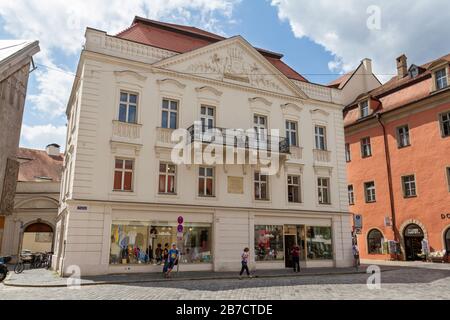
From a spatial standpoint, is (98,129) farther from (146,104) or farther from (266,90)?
(266,90)

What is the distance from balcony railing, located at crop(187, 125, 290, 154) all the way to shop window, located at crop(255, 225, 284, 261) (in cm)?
459

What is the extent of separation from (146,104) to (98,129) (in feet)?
9.46

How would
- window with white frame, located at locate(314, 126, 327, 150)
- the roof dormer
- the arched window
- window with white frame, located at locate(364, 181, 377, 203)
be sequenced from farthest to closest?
1. window with white frame, located at locate(364, 181, 377, 203)
2. the arched window
3. the roof dormer
4. window with white frame, located at locate(314, 126, 327, 150)

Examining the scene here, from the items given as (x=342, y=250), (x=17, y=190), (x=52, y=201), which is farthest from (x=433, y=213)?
(x=17, y=190)

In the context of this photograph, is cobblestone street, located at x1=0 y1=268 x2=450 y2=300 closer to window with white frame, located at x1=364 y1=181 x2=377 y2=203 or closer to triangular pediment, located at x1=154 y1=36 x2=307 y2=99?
triangular pediment, located at x1=154 y1=36 x2=307 y2=99

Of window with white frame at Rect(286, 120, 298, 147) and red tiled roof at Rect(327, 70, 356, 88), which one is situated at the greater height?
red tiled roof at Rect(327, 70, 356, 88)

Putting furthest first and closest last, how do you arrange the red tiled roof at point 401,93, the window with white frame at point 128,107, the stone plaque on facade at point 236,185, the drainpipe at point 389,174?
1. the drainpipe at point 389,174
2. the red tiled roof at point 401,93
3. the stone plaque on facade at point 236,185
4. the window with white frame at point 128,107

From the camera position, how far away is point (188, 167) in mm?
20594

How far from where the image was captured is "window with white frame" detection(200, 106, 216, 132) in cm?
2188

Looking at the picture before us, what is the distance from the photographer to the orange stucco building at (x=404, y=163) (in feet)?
86.7

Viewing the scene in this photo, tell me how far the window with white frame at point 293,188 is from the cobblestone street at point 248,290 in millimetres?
7821

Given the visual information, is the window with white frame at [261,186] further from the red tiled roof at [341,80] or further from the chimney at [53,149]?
the chimney at [53,149]

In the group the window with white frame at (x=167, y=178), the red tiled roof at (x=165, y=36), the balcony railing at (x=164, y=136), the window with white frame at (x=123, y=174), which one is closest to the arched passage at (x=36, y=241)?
the window with white frame at (x=123, y=174)

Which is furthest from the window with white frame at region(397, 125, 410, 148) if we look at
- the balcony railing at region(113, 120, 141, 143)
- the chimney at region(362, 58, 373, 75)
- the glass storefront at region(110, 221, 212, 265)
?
the balcony railing at region(113, 120, 141, 143)
